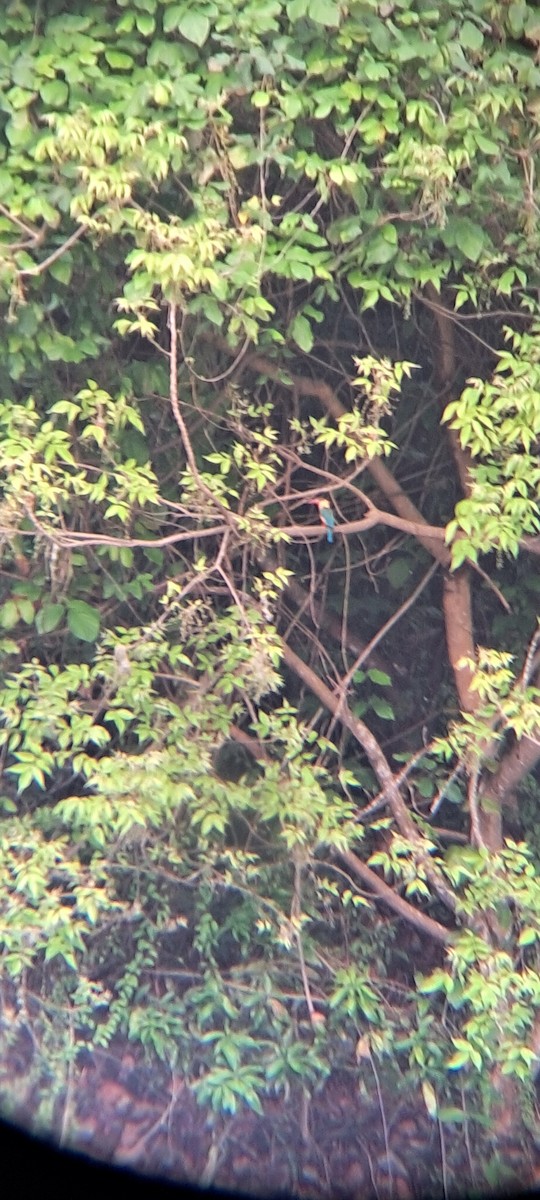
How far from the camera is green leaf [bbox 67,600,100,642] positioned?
9.86 feet

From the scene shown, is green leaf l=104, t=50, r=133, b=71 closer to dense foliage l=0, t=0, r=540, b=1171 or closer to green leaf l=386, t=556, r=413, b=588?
dense foliage l=0, t=0, r=540, b=1171

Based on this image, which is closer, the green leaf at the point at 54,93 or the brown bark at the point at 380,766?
the green leaf at the point at 54,93

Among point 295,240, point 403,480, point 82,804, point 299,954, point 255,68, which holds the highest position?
point 255,68

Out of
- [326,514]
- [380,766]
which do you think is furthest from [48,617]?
[380,766]

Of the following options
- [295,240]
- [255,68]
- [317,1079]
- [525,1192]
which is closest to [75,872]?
[317,1079]

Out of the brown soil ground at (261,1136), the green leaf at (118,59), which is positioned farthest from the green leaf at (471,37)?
the brown soil ground at (261,1136)

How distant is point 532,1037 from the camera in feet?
9.85

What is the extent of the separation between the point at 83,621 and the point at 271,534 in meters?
0.59

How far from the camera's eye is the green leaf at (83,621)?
3004 millimetres

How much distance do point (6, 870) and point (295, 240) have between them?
1.87 metres

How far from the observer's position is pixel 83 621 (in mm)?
3012

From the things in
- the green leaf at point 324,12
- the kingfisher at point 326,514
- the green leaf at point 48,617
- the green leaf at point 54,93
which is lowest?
the green leaf at point 48,617

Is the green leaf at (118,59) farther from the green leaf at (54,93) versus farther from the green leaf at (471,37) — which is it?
the green leaf at (471,37)

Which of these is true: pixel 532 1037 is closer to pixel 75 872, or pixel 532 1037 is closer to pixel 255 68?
pixel 75 872
